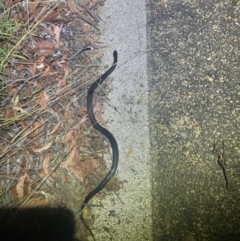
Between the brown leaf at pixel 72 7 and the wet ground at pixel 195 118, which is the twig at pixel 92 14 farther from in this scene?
the wet ground at pixel 195 118

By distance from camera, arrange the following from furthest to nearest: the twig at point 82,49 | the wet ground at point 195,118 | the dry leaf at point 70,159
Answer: the twig at point 82,49, the dry leaf at point 70,159, the wet ground at point 195,118

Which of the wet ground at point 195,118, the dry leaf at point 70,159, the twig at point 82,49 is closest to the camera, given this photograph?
the wet ground at point 195,118

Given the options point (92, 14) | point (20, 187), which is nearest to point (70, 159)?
point (20, 187)

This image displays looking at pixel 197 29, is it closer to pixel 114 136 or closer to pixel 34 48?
pixel 114 136

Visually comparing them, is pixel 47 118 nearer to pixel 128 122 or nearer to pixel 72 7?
pixel 128 122

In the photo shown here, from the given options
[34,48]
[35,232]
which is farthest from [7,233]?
[34,48]

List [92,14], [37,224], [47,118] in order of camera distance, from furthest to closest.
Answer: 1. [92,14]
2. [47,118]
3. [37,224]

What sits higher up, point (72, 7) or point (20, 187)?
point (72, 7)

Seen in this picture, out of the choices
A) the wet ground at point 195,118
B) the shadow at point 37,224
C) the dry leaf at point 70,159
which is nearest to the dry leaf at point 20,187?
the shadow at point 37,224
